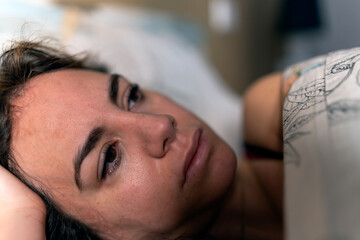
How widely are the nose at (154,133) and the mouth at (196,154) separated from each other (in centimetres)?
5

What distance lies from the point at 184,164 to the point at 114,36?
0.81 metres

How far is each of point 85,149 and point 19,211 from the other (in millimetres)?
174

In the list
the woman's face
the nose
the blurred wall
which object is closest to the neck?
the woman's face

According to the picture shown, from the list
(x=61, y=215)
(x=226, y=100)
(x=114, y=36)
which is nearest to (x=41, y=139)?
(x=61, y=215)

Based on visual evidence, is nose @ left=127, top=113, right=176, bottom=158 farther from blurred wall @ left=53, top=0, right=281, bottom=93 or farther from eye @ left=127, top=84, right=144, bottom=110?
blurred wall @ left=53, top=0, right=281, bottom=93

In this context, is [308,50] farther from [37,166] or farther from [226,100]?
[37,166]

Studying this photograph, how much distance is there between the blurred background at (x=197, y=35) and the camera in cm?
124

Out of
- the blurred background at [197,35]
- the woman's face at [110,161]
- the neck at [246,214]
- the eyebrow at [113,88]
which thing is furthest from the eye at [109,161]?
the blurred background at [197,35]

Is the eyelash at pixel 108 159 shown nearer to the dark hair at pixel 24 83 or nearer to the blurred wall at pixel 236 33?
the dark hair at pixel 24 83

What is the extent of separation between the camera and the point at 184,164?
71 centimetres

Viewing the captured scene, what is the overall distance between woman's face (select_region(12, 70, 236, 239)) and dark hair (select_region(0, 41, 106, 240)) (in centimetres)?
2

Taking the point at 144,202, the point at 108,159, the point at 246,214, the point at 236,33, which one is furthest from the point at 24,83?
the point at 236,33

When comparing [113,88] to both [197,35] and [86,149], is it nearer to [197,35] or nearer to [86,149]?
[86,149]

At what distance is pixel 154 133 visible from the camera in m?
0.70
